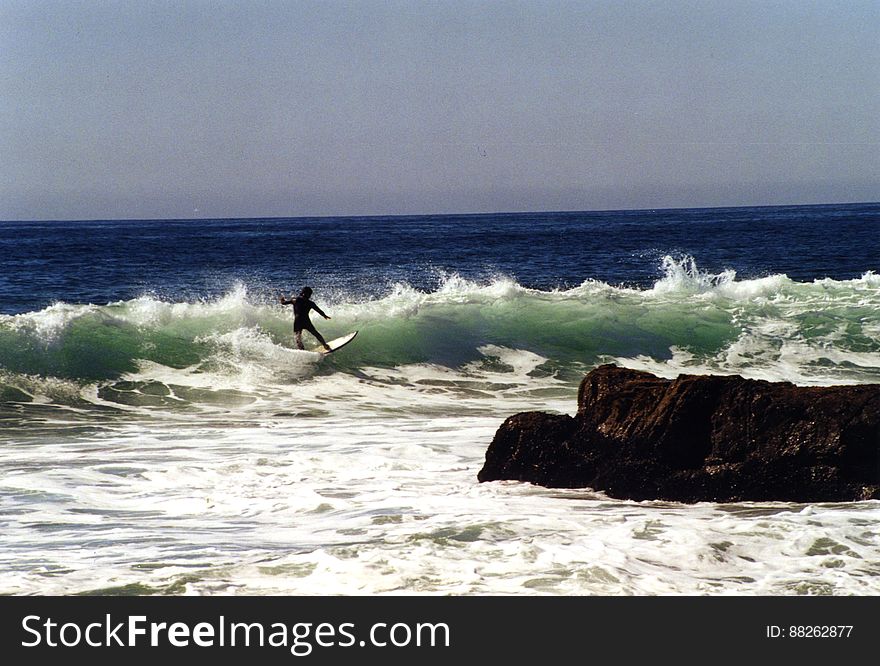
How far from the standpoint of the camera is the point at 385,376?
19.3 meters

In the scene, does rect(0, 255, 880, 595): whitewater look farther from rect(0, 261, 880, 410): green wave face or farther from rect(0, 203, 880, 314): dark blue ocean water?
rect(0, 203, 880, 314): dark blue ocean water

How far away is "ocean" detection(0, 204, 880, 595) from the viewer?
747cm

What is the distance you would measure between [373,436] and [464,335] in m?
8.76

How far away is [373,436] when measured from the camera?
532 inches

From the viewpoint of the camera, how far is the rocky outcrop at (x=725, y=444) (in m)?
9.05

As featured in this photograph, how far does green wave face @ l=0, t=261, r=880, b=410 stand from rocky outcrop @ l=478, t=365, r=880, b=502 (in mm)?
9463

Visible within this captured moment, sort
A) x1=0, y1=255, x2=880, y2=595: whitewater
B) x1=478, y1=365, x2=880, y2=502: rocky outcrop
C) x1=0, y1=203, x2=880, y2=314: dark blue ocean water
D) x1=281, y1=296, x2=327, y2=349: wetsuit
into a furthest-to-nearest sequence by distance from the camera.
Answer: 1. x1=0, y1=203, x2=880, y2=314: dark blue ocean water
2. x1=281, y1=296, x2=327, y2=349: wetsuit
3. x1=478, y1=365, x2=880, y2=502: rocky outcrop
4. x1=0, y1=255, x2=880, y2=595: whitewater

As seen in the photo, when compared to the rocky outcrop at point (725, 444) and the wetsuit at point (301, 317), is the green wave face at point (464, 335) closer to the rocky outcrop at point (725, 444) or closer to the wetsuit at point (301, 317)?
the wetsuit at point (301, 317)

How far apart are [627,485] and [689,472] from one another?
560 mm

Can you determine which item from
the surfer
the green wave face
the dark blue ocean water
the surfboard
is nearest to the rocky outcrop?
the green wave face

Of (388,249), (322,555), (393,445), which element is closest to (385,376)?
(393,445)

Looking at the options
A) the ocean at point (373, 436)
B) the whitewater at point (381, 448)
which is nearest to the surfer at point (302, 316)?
the whitewater at point (381, 448)

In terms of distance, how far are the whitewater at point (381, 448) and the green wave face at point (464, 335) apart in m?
0.07
